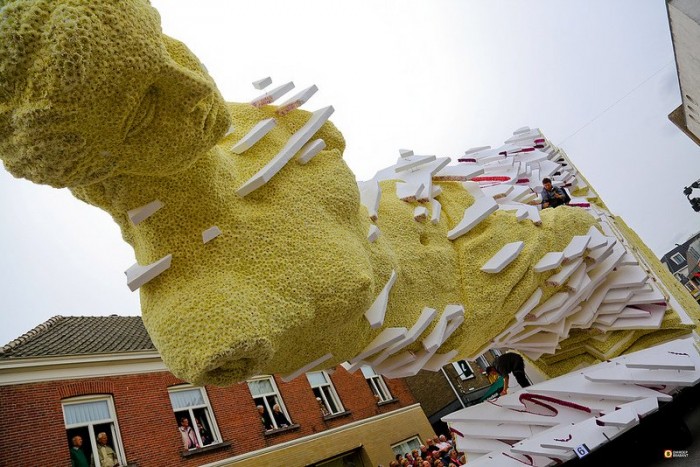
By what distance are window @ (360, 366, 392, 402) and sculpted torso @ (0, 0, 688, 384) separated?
10210 millimetres

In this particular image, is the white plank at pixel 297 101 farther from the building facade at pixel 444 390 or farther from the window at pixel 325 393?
the building facade at pixel 444 390

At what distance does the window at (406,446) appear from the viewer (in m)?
12.4

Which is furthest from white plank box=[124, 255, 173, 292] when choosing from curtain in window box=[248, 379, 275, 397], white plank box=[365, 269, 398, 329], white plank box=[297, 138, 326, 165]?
curtain in window box=[248, 379, 275, 397]

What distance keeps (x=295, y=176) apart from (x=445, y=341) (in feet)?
5.72

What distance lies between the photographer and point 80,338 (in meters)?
9.80

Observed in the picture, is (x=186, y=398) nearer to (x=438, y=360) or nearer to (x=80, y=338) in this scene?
(x=80, y=338)

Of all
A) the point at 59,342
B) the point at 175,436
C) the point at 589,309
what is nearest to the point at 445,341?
the point at 589,309

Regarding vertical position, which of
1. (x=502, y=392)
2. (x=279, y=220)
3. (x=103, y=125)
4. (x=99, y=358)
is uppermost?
(x=99, y=358)

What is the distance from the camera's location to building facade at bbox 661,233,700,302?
29.5m

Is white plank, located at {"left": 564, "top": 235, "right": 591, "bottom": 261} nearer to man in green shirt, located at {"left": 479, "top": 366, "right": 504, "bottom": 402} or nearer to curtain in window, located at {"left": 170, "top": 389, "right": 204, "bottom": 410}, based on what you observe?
man in green shirt, located at {"left": 479, "top": 366, "right": 504, "bottom": 402}

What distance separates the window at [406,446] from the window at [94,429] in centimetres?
665

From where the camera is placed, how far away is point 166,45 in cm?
220

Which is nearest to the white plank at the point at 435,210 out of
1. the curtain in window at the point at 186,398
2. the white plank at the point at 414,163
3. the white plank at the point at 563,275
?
the white plank at the point at 414,163

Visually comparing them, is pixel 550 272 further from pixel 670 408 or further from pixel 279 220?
pixel 279 220
